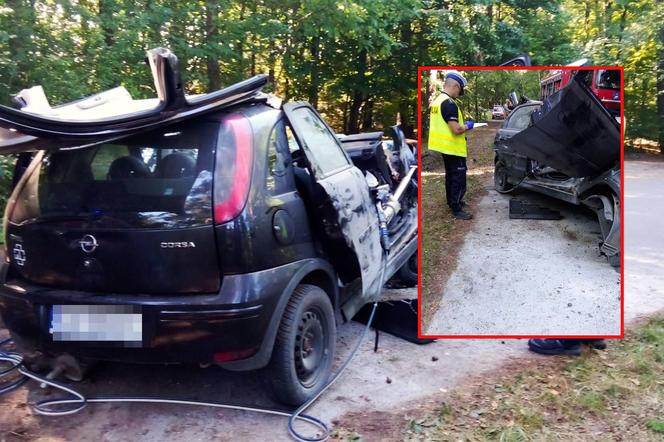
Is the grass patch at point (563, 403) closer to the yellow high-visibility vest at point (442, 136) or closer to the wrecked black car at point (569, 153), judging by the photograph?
the wrecked black car at point (569, 153)

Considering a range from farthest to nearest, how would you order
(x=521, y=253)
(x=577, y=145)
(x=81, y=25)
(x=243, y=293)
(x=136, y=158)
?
(x=81, y=25)
(x=577, y=145)
(x=521, y=253)
(x=136, y=158)
(x=243, y=293)

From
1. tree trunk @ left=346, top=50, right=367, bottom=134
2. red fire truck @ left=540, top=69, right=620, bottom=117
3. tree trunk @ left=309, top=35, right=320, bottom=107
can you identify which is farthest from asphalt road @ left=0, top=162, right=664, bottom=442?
tree trunk @ left=346, top=50, right=367, bottom=134

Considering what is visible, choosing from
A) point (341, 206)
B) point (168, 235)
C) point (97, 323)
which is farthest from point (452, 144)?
point (97, 323)

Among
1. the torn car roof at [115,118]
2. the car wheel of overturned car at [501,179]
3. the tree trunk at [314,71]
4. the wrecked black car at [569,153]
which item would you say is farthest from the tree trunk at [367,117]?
the torn car roof at [115,118]

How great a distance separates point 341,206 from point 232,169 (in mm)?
925

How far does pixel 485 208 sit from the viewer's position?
3.58m

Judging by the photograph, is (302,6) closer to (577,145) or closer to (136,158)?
(577,145)

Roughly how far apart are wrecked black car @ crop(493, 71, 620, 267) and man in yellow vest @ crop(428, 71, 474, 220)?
0.29 m

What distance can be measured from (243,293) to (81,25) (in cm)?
637

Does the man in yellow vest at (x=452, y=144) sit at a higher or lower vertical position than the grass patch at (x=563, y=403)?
higher

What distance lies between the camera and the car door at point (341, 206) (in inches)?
143

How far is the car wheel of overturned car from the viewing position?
3620mm

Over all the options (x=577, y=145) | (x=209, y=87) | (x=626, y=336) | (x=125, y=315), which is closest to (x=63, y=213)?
(x=125, y=315)

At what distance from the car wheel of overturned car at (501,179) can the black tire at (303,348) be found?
133 cm
